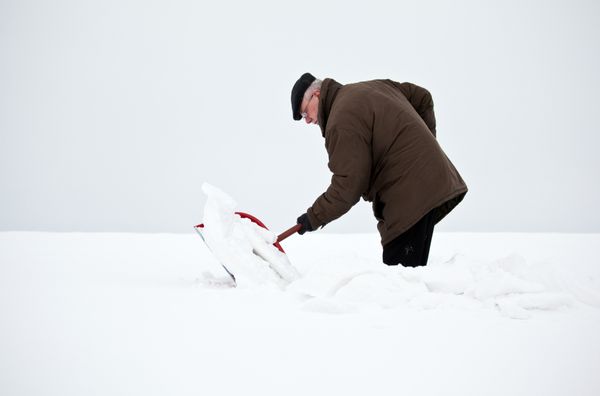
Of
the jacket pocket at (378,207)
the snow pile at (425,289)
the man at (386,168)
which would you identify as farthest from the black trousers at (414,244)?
the snow pile at (425,289)

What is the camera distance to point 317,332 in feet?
5.27

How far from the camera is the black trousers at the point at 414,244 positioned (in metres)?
3.00

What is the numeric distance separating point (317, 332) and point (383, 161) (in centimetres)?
159

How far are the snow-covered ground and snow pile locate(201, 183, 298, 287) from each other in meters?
0.12

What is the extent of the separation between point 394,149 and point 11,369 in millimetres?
2206

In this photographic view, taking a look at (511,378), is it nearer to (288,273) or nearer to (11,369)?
(11,369)

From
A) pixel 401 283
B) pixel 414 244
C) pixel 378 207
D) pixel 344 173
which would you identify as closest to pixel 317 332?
pixel 401 283

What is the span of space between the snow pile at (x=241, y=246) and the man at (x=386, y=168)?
11.6 inches

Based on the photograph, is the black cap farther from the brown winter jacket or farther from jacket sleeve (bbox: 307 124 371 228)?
jacket sleeve (bbox: 307 124 371 228)

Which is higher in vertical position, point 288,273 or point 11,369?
point 288,273

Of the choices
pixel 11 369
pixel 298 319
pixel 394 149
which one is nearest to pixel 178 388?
pixel 11 369

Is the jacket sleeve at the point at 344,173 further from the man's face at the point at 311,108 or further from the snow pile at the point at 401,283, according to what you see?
the snow pile at the point at 401,283

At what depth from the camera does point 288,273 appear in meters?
2.73

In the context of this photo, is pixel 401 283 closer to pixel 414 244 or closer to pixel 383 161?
pixel 414 244
